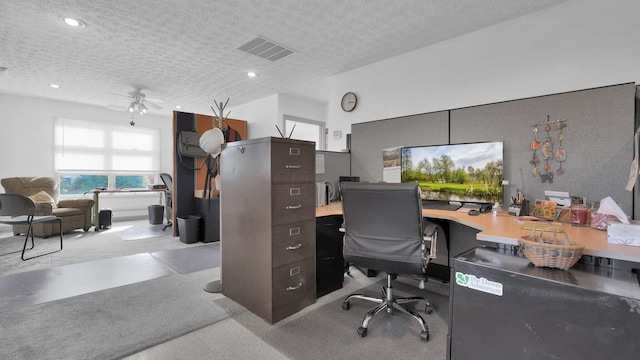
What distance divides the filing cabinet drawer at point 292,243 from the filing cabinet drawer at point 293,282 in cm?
5

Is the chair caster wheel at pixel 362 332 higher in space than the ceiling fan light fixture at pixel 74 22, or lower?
lower

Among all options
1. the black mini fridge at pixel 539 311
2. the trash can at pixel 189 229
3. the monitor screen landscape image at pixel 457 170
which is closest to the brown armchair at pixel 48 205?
the trash can at pixel 189 229

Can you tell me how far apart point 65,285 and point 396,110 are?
3.87 metres

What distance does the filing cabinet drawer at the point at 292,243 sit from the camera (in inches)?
79.6

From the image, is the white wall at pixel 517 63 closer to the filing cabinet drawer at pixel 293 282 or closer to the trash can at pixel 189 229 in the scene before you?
the filing cabinet drawer at pixel 293 282

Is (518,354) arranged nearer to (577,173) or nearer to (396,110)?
(577,173)

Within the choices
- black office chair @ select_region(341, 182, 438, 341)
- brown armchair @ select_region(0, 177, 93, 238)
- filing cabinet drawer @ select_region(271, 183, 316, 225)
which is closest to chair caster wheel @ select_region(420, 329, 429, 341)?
black office chair @ select_region(341, 182, 438, 341)

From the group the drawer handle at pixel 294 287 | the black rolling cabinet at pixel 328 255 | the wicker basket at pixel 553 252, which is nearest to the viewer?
the wicker basket at pixel 553 252

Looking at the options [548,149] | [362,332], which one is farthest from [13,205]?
[548,149]

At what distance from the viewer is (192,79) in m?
4.45

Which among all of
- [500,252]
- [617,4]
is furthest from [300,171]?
[617,4]

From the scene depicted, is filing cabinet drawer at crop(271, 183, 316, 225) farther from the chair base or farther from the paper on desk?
the paper on desk

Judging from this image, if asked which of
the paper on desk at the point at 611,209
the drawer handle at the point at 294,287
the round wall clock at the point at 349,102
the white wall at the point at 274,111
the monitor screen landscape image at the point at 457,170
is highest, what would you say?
the white wall at the point at 274,111

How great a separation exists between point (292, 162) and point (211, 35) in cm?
193
